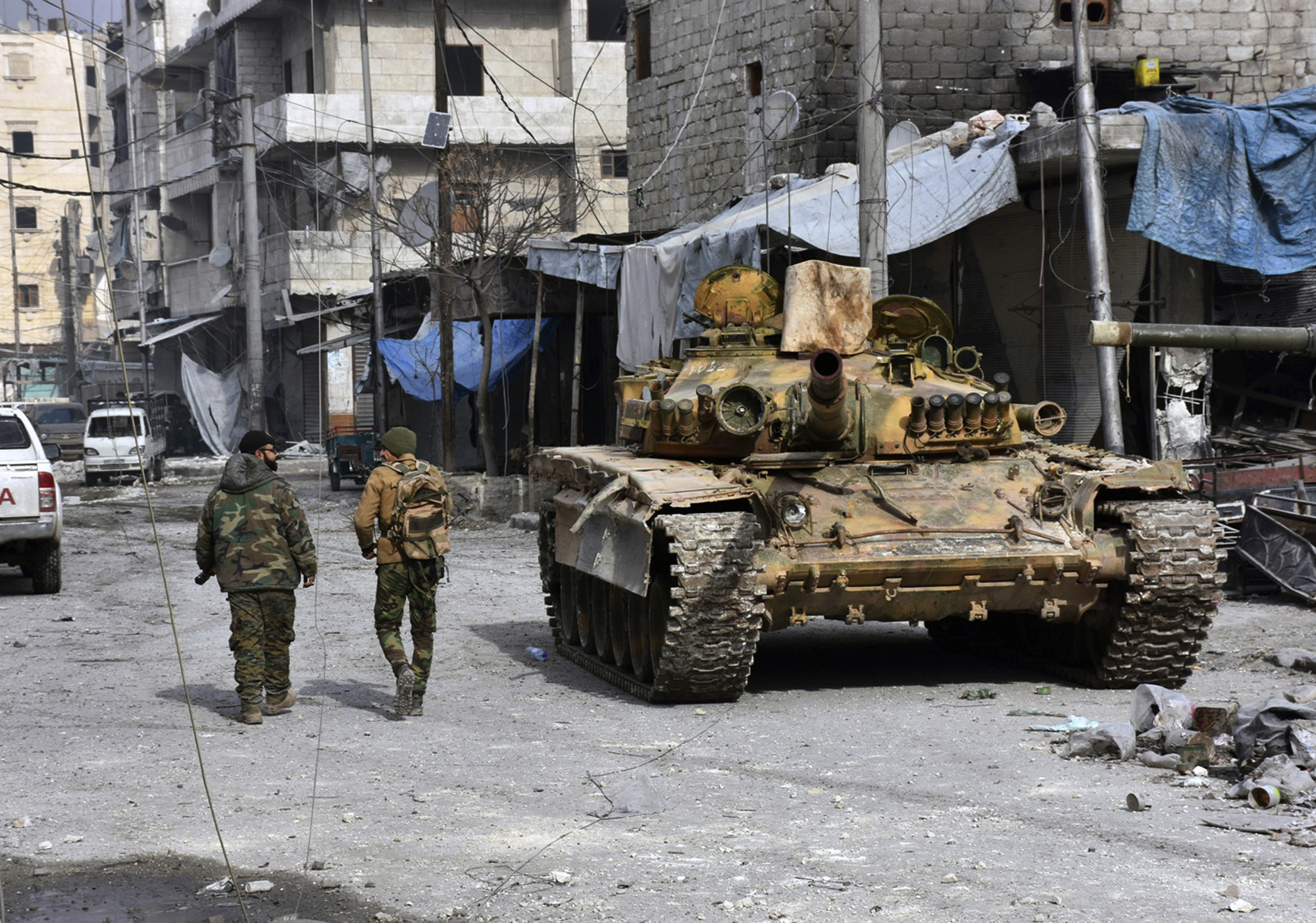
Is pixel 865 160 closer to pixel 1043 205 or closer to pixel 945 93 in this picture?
pixel 1043 205

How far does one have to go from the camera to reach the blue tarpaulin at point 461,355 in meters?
27.3

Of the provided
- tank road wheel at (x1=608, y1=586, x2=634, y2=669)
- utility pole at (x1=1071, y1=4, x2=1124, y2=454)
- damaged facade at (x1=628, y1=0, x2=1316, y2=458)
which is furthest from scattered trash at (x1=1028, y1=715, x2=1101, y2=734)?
damaged facade at (x1=628, y1=0, x2=1316, y2=458)

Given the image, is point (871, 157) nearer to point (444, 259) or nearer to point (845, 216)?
point (845, 216)

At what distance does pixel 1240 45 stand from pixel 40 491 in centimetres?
1602

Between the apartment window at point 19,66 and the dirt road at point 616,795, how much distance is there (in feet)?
197

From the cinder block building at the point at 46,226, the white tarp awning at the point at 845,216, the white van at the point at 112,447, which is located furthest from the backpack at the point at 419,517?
the cinder block building at the point at 46,226

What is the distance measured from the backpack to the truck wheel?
23.9 ft

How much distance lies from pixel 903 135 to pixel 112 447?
18.8 m

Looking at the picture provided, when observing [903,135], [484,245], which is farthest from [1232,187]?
[484,245]

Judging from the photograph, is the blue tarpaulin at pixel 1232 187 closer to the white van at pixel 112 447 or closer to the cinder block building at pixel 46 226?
the white van at pixel 112 447

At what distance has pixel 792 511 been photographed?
32.4 feet

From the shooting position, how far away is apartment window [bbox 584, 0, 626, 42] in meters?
46.3

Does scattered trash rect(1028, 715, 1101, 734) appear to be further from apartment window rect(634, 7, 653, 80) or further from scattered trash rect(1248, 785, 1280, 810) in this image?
apartment window rect(634, 7, 653, 80)

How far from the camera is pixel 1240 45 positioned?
75.2ft
